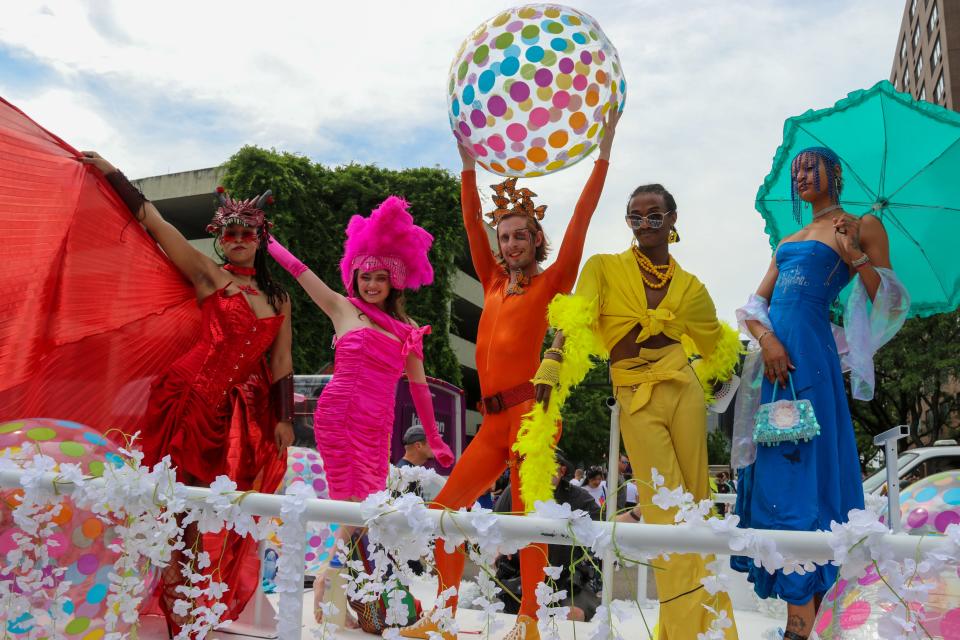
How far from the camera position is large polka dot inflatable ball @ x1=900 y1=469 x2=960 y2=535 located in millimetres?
3260

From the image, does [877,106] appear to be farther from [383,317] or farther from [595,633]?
[595,633]

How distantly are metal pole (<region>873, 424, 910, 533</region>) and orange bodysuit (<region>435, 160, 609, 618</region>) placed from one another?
1203 mm

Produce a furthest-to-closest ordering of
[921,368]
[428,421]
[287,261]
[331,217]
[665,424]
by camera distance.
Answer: [331,217], [921,368], [287,261], [428,421], [665,424]

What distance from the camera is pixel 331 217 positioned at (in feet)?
62.3

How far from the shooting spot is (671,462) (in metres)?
2.78

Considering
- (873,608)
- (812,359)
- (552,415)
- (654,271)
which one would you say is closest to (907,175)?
(812,359)

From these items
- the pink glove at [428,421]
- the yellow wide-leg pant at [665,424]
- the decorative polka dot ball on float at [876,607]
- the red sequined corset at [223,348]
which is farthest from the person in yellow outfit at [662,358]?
the red sequined corset at [223,348]

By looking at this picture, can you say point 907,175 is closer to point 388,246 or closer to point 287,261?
point 388,246

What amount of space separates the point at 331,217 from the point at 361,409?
15.8m

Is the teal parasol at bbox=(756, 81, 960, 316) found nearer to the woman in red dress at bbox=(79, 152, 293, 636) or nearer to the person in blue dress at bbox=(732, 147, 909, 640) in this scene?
the person in blue dress at bbox=(732, 147, 909, 640)

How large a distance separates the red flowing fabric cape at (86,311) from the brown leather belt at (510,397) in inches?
37.9

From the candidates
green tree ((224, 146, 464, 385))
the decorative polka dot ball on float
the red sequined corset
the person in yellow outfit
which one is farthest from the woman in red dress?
green tree ((224, 146, 464, 385))

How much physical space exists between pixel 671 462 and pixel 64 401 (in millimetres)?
2354

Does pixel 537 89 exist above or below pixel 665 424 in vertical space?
above
